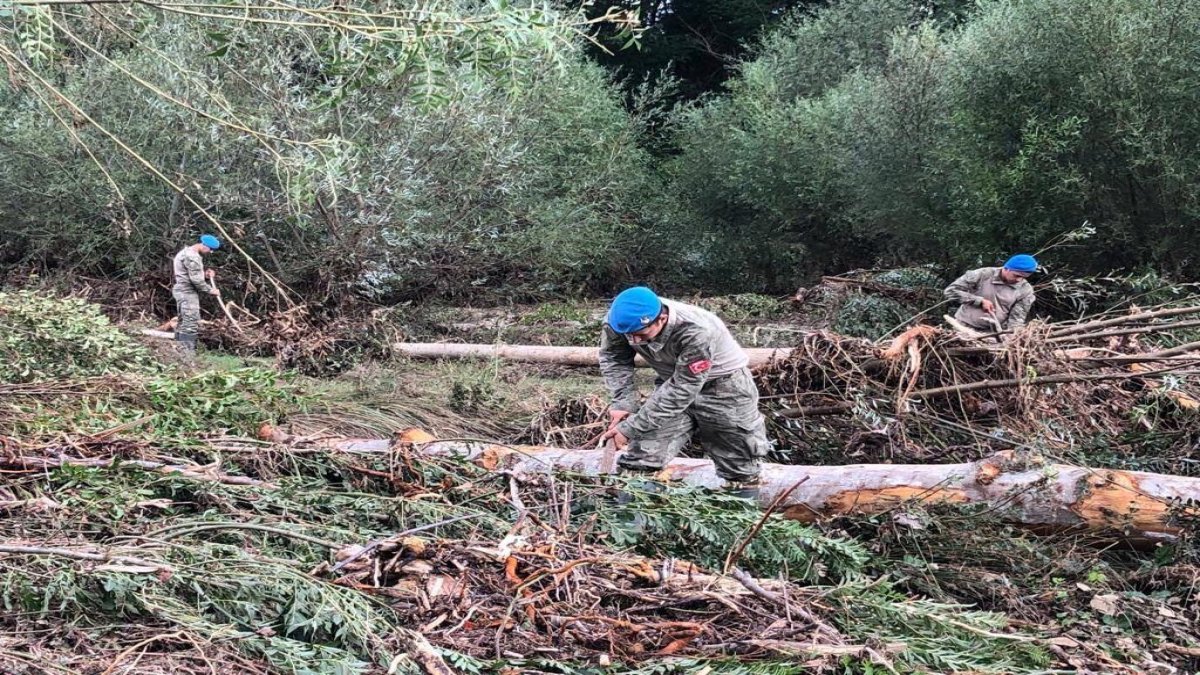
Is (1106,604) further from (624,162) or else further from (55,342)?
(624,162)

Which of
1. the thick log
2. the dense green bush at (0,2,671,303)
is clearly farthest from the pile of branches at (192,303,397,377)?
the dense green bush at (0,2,671,303)

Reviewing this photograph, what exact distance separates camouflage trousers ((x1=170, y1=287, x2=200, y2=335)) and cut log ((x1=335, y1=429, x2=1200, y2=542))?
21.9 ft

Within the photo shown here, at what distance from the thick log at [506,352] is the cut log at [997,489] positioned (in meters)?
4.71

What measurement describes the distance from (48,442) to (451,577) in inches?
94.5

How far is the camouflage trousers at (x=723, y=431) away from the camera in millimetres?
5086

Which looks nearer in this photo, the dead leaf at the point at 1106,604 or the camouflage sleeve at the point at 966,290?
the dead leaf at the point at 1106,604

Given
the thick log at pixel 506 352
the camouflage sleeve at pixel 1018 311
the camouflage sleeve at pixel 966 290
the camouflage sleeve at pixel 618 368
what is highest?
the camouflage sleeve at pixel 618 368

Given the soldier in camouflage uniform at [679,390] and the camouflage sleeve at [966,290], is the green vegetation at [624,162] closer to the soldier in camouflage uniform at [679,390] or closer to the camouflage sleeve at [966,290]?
the camouflage sleeve at [966,290]

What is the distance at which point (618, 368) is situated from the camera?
5.36m

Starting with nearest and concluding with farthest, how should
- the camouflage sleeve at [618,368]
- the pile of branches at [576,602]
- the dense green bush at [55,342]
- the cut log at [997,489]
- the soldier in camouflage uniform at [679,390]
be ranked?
the pile of branches at [576,602], the cut log at [997,489], the soldier in camouflage uniform at [679,390], the camouflage sleeve at [618,368], the dense green bush at [55,342]

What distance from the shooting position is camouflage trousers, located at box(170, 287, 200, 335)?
1071 centimetres

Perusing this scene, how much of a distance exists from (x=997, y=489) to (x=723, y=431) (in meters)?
1.41

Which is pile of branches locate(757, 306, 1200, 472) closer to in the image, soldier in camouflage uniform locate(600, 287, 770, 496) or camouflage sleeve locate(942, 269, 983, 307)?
soldier in camouflage uniform locate(600, 287, 770, 496)

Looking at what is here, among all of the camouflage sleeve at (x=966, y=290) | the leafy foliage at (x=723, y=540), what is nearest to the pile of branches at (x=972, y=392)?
the camouflage sleeve at (x=966, y=290)
